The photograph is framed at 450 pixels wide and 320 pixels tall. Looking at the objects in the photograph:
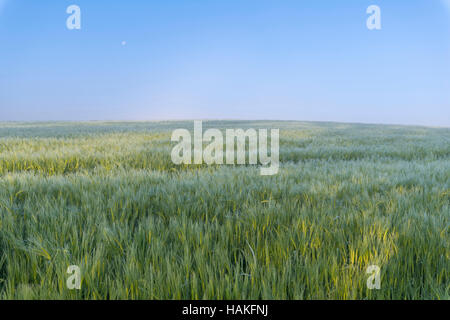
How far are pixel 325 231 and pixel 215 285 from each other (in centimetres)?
90

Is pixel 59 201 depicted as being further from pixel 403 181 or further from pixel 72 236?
pixel 403 181

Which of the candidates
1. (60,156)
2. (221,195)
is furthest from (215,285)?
(60,156)

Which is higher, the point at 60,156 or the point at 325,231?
the point at 60,156

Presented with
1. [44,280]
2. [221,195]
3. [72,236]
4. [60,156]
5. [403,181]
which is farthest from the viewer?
[60,156]

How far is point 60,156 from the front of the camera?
4809mm

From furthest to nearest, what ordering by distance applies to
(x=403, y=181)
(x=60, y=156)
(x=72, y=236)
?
1. (x=60, y=156)
2. (x=403, y=181)
3. (x=72, y=236)
